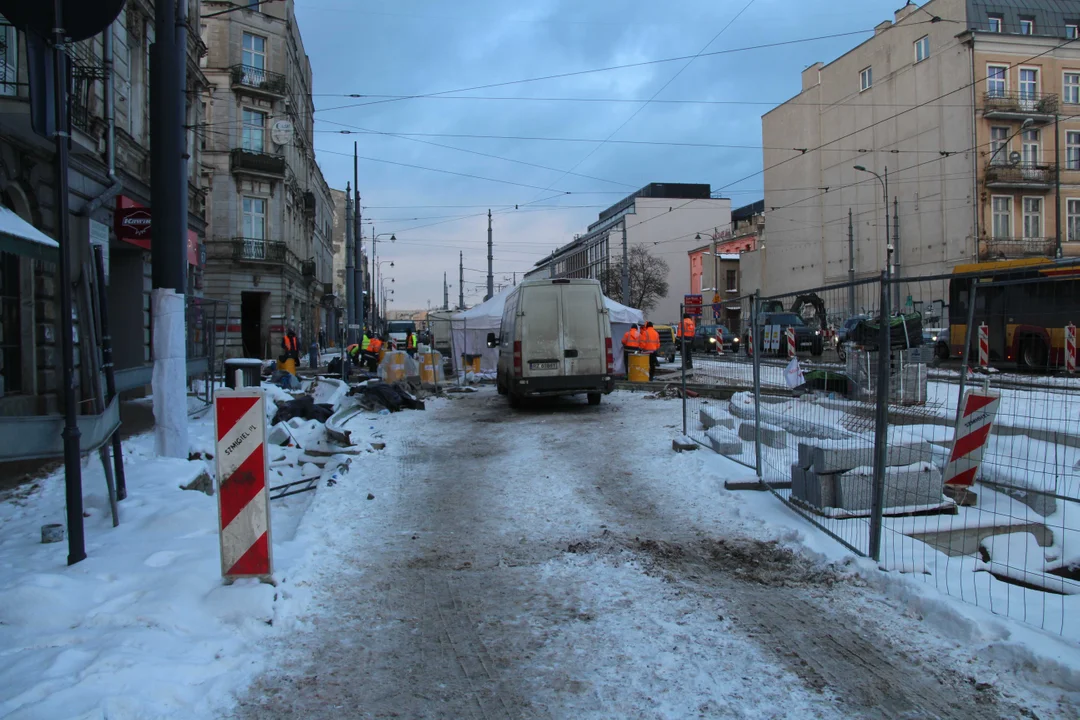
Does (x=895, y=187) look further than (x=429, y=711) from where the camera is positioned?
Yes

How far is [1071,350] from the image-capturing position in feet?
16.8

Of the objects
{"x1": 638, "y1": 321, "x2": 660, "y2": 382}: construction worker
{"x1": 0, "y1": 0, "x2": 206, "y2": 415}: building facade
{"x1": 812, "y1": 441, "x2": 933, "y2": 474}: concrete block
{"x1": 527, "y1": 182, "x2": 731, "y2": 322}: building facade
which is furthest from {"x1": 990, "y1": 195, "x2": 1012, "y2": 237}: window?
{"x1": 527, "y1": 182, "x2": 731, "y2": 322}: building facade

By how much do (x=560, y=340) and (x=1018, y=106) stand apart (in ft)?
124

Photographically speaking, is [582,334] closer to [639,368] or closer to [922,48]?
[639,368]

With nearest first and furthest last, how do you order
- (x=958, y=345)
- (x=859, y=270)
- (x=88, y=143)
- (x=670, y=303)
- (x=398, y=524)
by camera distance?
(x=398, y=524)
(x=958, y=345)
(x=88, y=143)
(x=859, y=270)
(x=670, y=303)

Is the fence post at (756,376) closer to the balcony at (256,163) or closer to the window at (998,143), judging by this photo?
the balcony at (256,163)

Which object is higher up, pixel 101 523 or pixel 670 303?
pixel 670 303

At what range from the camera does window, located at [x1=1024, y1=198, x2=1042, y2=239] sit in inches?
1626

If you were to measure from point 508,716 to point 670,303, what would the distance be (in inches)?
3321

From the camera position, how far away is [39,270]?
10008 millimetres

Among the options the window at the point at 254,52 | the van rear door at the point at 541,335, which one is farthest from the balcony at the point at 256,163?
the van rear door at the point at 541,335

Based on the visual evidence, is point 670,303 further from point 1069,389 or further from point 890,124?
point 1069,389

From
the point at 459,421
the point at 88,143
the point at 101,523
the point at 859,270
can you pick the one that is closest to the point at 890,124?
the point at 859,270

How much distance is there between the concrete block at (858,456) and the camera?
6152 millimetres
